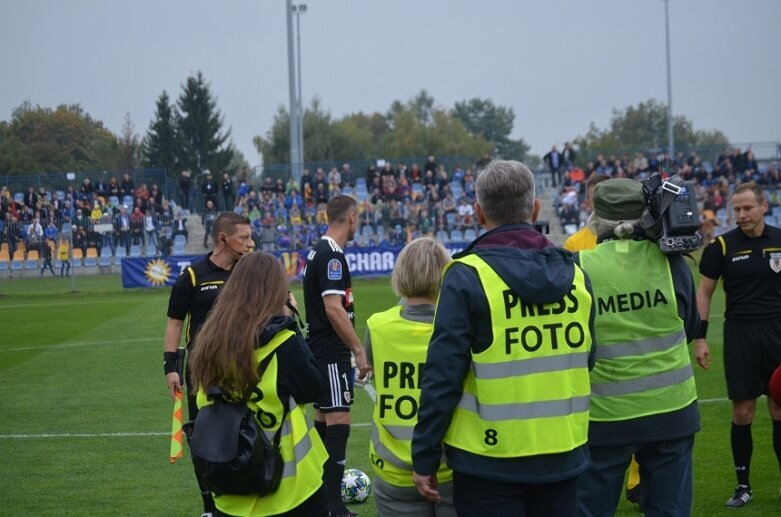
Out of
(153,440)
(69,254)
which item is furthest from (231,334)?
(69,254)

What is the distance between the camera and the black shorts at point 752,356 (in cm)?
681

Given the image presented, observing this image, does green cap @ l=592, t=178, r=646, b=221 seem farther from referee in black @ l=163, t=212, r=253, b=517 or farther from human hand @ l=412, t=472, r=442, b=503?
referee in black @ l=163, t=212, r=253, b=517

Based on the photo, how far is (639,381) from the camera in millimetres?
4656

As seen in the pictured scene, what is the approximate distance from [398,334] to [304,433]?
2.11 feet

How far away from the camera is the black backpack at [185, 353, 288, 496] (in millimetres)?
4016

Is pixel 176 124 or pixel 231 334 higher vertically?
pixel 176 124

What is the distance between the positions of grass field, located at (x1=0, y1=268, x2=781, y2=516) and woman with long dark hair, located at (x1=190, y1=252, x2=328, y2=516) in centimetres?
305

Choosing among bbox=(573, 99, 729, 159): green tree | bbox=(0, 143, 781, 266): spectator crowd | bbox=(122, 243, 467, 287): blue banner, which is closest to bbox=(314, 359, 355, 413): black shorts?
bbox=(122, 243, 467, 287): blue banner

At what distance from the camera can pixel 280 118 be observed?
8794 cm

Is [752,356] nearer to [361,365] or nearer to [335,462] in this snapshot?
[361,365]

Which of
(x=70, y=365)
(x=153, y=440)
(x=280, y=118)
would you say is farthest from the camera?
(x=280, y=118)

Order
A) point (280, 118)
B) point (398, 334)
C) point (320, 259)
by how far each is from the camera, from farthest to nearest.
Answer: point (280, 118) < point (320, 259) < point (398, 334)

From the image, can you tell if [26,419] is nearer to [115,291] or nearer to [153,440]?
[153,440]

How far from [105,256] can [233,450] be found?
31.0 metres
